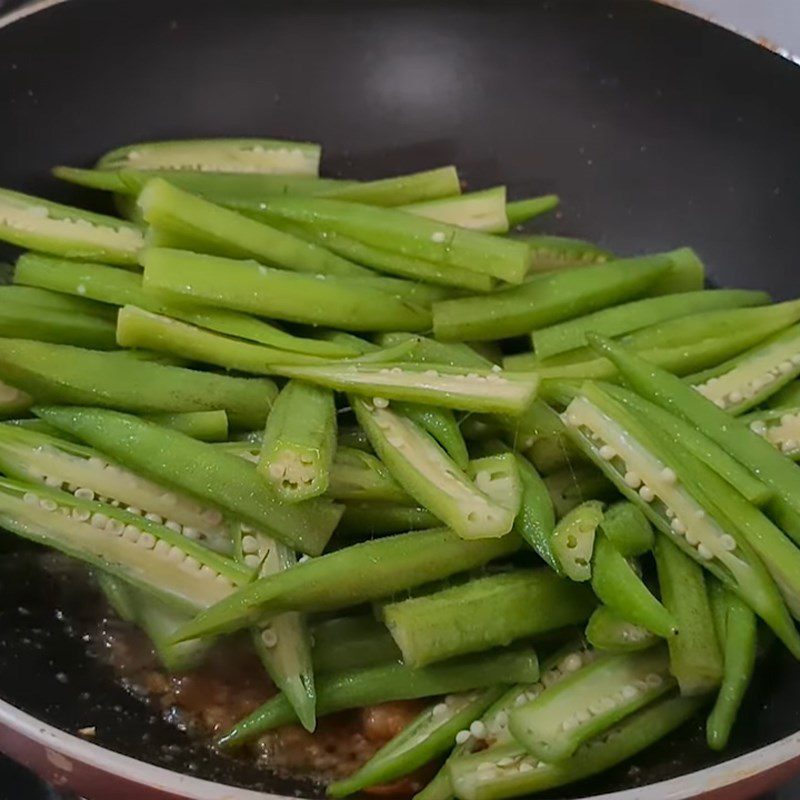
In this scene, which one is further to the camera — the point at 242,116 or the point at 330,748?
the point at 242,116

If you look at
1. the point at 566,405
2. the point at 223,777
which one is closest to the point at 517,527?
the point at 566,405

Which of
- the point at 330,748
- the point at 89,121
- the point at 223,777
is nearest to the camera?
the point at 223,777

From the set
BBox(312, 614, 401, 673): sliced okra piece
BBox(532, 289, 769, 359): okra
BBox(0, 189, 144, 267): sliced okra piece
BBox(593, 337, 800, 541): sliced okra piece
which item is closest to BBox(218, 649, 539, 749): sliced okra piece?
BBox(312, 614, 401, 673): sliced okra piece

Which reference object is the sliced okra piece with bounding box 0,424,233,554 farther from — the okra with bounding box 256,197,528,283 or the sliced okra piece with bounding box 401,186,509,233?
the sliced okra piece with bounding box 401,186,509,233

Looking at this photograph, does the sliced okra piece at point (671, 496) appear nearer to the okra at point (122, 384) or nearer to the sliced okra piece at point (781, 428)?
the sliced okra piece at point (781, 428)

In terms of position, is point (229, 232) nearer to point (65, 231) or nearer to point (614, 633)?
point (65, 231)

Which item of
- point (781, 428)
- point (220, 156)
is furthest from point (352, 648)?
point (220, 156)

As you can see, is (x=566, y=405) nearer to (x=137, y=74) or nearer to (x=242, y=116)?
(x=242, y=116)

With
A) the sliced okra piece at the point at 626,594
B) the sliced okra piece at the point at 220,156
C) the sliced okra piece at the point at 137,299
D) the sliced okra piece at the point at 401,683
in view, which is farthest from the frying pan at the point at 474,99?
the sliced okra piece at the point at 401,683
